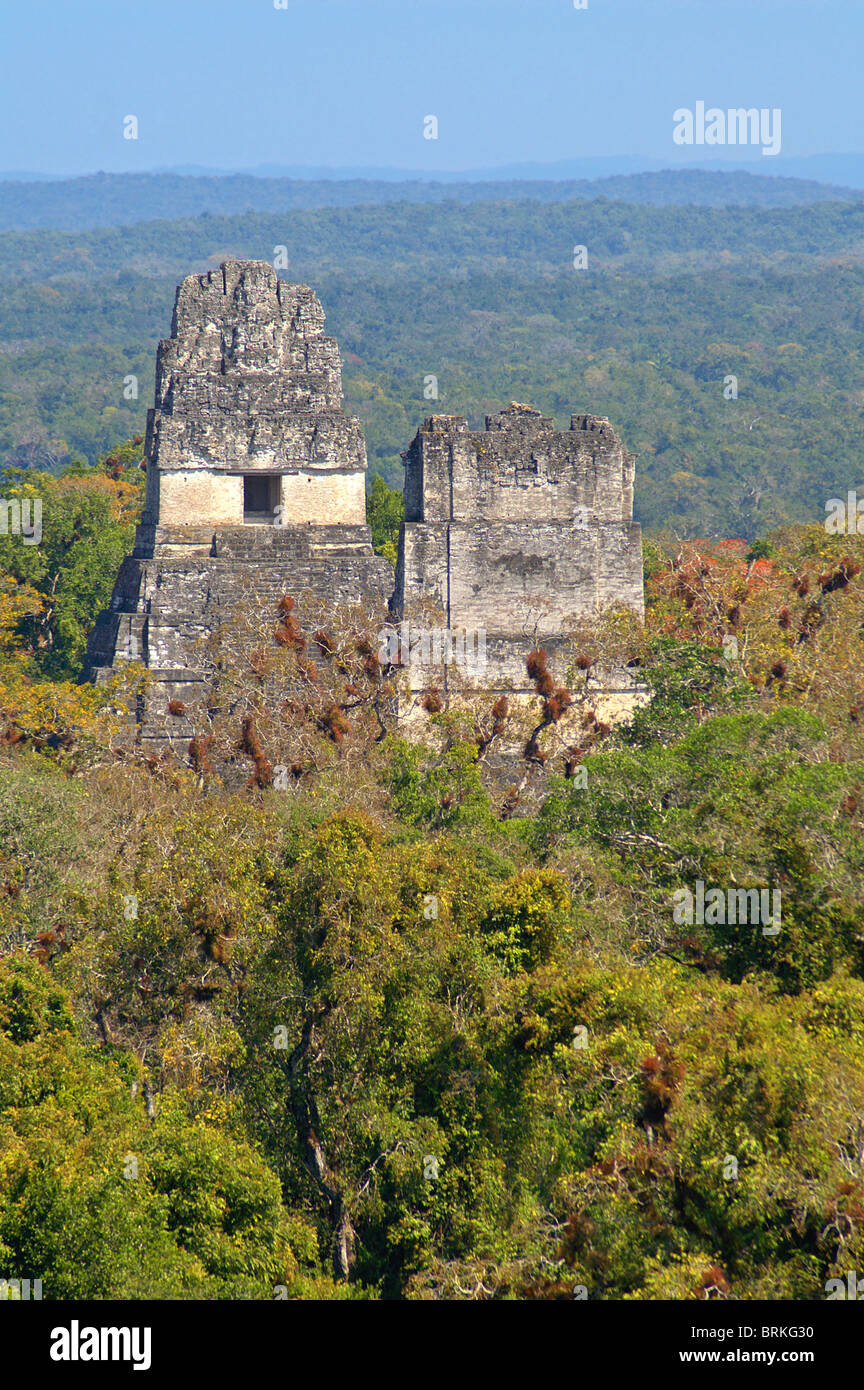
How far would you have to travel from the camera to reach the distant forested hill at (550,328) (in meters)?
77.8

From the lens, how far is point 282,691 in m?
19.0

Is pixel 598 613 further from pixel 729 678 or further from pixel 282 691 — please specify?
pixel 282 691

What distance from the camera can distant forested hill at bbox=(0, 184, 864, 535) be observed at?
77.8m

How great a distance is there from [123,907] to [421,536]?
8.21 m

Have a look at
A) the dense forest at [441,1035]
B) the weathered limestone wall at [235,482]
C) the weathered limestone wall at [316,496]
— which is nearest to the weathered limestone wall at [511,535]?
the weathered limestone wall at [235,482]

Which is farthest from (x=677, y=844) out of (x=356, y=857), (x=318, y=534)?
(x=318, y=534)

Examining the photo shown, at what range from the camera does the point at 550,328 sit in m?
118

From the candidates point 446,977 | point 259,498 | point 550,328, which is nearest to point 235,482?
point 259,498

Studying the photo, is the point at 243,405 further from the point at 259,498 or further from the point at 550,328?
the point at 550,328

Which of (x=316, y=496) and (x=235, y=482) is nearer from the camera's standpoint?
(x=235, y=482)

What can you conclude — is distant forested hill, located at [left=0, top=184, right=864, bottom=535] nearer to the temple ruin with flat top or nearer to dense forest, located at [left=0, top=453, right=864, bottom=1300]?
the temple ruin with flat top

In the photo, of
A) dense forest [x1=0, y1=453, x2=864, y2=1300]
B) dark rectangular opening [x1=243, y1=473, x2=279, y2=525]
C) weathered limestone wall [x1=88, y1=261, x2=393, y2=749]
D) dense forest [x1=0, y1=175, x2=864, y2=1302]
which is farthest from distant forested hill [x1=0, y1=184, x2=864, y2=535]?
dense forest [x1=0, y1=453, x2=864, y2=1300]

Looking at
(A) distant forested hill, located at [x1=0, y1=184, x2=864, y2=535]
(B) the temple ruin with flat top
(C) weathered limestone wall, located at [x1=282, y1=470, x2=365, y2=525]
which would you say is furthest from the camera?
(A) distant forested hill, located at [x1=0, y1=184, x2=864, y2=535]
